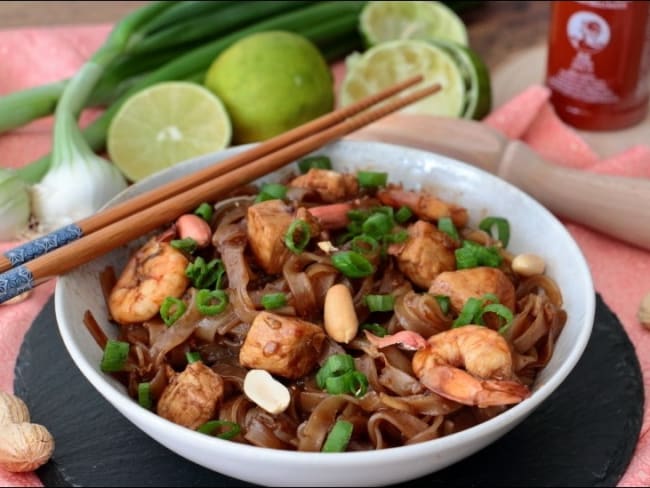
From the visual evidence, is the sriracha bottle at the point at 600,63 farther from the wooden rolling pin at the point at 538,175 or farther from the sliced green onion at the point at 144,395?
the sliced green onion at the point at 144,395

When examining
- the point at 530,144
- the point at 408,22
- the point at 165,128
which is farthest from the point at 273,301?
the point at 408,22

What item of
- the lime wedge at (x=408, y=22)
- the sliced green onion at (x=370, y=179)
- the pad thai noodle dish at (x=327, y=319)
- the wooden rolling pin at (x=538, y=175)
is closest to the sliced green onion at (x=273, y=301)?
the pad thai noodle dish at (x=327, y=319)

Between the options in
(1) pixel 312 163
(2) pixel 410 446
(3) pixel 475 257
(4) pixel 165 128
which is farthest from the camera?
(4) pixel 165 128

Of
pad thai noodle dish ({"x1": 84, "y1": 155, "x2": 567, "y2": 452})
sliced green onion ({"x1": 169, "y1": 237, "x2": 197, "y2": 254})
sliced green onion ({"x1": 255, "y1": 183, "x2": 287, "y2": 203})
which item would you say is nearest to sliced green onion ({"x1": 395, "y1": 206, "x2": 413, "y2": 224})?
pad thai noodle dish ({"x1": 84, "y1": 155, "x2": 567, "y2": 452})

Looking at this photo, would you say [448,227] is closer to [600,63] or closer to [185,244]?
[185,244]

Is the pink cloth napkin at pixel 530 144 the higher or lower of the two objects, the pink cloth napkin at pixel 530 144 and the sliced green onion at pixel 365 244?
the lower

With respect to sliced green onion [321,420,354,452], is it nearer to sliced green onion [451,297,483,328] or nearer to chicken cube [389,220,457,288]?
sliced green onion [451,297,483,328]
